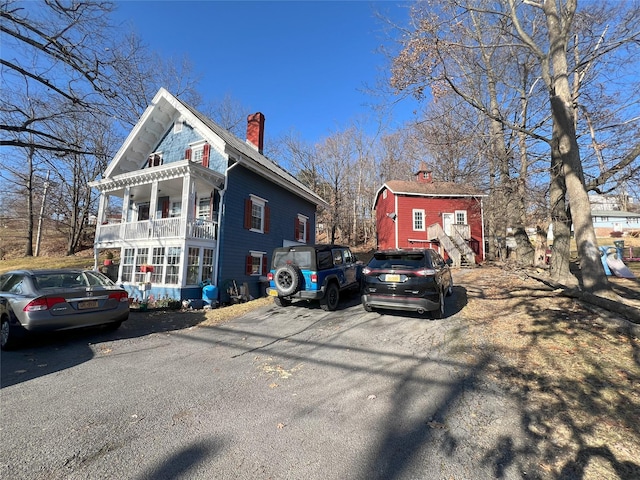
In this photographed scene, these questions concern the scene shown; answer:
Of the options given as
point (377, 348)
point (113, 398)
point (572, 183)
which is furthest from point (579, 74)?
point (113, 398)

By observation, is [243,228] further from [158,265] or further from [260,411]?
[260,411]

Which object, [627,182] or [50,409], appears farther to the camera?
[627,182]

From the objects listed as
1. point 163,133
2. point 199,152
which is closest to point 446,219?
point 199,152

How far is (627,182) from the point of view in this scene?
8148 mm

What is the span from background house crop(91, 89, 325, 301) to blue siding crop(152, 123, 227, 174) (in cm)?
5

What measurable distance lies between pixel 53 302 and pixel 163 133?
1342cm

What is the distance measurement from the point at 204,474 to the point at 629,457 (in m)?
3.67

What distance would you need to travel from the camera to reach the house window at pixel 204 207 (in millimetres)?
13952

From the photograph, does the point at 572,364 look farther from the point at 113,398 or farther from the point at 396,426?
the point at 113,398

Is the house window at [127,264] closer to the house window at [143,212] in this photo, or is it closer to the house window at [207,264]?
the house window at [143,212]

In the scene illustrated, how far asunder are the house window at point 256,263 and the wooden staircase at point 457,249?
11.4m

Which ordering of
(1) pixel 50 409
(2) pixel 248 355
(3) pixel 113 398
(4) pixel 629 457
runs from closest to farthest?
(4) pixel 629 457 < (1) pixel 50 409 < (3) pixel 113 398 < (2) pixel 248 355

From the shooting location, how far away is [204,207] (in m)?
14.2

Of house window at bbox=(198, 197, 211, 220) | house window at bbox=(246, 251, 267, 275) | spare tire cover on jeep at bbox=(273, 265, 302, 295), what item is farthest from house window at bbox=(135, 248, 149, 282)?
spare tire cover on jeep at bbox=(273, 265, 302, 295)
